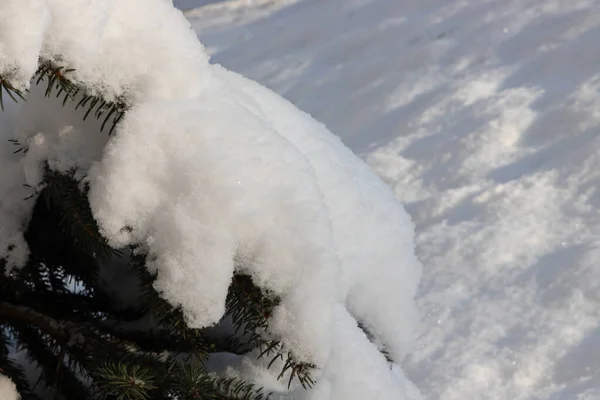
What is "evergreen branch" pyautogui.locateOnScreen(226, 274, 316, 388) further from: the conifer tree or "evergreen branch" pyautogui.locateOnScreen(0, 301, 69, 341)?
"evergreen branch" pyautogui.locateOnScreen(0, 301, 69, 341)

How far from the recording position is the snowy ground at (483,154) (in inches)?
63.9

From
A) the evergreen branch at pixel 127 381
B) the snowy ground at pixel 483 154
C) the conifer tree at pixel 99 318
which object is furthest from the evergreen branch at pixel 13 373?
the snowy ground at pixel 483 154

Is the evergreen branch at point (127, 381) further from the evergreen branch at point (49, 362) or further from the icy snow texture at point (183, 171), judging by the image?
the evergreen branch at point (49, 362)

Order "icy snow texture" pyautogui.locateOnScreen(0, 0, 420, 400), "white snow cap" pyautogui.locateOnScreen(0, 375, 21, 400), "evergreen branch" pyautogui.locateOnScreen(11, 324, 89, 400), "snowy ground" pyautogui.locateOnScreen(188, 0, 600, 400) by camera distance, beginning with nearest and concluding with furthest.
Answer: "icy snow texture" pyautogui.locateOnScreen(0, 0, 420, 400)
"white snow cap" pyautogui.locateOnScreen(0, 375, 21, 400)
"evergreen branch" pyautogui.locateOnScreen(11, 324, 89, 400)
"snowy ground" pyautogui.locateOnScreen(188, 0, 600, 400)

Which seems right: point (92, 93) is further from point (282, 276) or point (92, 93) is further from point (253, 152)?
point (282, 276)

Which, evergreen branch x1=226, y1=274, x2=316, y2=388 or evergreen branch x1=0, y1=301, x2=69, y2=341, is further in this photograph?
evergreen branch x1=0, y1=301, x2=69, y2=341

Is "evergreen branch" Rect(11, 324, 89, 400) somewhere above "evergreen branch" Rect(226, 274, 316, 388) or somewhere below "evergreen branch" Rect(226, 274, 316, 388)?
below

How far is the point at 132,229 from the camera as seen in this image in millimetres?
805

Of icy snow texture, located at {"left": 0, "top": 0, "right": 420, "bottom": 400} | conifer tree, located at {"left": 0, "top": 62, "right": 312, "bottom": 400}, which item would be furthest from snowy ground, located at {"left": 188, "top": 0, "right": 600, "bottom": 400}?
icy snow texture, located at {"left": 0, "top": 0, "right": 420, "bottom": 400}

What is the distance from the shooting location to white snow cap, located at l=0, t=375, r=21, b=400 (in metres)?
0.97

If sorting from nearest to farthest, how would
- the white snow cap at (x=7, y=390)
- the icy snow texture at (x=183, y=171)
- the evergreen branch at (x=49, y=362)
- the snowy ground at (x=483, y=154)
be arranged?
the icy snow texture at (x=183, y=171) → the white snow cap at (x=7, y=390) → the evergreen branch at (x=49, y=362) → the snowy ground at (x=483, y=154)

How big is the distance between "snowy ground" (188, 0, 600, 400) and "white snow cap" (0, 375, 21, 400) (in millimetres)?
999

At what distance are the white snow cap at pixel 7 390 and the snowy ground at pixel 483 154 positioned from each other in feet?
3.28

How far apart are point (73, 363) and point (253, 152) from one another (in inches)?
20.3
